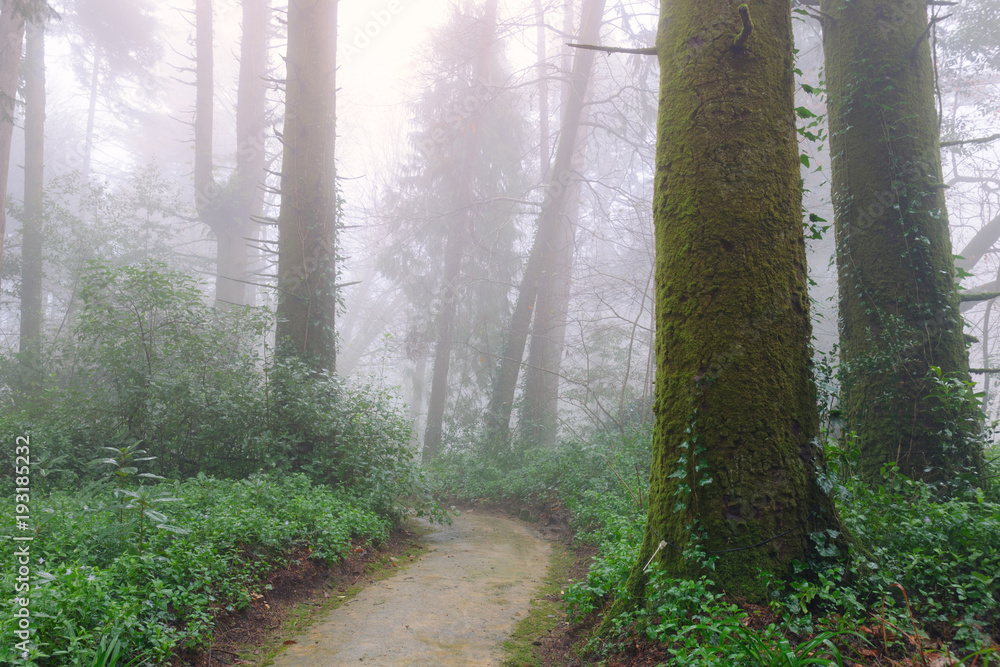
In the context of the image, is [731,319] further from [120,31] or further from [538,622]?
[120,31]

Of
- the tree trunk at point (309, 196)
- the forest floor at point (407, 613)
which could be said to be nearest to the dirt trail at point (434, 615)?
the forest floor at point (407, 613)

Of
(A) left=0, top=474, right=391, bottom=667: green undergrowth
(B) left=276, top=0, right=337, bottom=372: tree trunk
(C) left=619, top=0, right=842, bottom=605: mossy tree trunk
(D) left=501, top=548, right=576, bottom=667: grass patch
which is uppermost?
(B) left=276, top=0, right=337, bottom=372: tree trunk

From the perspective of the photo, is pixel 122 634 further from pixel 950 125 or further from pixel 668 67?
pixel 950 125

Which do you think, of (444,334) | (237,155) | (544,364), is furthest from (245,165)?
(544,364)

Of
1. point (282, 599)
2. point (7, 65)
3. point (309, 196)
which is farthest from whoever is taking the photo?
point (7, 65)

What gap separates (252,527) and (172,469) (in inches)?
135

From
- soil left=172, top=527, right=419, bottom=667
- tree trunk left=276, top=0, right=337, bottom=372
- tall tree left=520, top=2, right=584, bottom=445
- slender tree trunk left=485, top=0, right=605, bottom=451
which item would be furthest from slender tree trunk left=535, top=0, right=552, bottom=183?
soil left=172, top=527, right=419, bottom=667

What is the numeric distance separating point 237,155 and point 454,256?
25.0 feet

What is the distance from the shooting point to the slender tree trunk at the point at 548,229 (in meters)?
14.8

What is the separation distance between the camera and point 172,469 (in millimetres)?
7094

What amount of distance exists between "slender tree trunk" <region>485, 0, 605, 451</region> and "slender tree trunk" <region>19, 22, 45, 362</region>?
10.9 metres

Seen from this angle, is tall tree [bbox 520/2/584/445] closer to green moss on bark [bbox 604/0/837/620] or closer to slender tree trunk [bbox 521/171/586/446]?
slender tree trunk [bbox 521/171/586/446]

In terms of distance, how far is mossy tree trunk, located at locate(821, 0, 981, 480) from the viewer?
497cm

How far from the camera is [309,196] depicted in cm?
922
